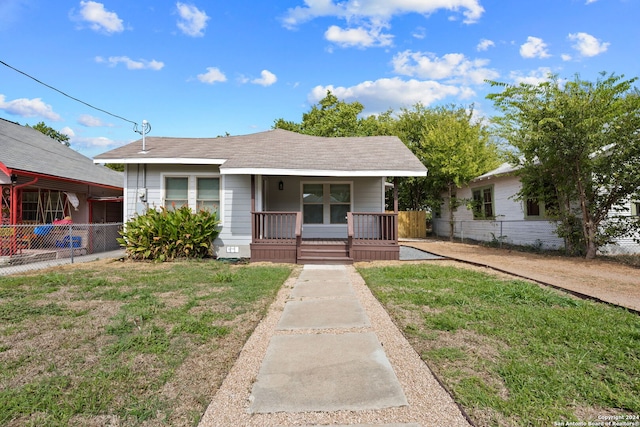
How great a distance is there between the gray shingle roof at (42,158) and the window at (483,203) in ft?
53.3

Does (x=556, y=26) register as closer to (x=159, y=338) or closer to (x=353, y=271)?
(x=353, y=271)

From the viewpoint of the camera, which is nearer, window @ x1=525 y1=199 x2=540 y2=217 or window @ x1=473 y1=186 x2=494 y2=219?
window @ x1=525 y1=199 x2=540 y2=217

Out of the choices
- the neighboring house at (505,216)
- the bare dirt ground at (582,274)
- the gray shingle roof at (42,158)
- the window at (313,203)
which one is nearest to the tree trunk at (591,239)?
the bare dirt ground at (582,274)

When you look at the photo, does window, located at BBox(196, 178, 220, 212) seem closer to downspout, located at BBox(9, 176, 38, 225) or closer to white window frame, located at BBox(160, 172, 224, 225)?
white window frame, located at BBox(160, 172, 224, 225)

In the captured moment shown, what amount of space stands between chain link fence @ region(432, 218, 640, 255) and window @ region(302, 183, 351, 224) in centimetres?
654

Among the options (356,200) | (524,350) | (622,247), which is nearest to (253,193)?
(356,200)

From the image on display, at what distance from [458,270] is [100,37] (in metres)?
13.2

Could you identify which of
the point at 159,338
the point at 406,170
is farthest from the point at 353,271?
the point at 159,338

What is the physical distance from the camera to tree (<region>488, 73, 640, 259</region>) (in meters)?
7.88

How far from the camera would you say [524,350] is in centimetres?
298

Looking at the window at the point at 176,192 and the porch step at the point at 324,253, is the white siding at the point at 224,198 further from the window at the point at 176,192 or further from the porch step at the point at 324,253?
the porch step at the point at 324,253

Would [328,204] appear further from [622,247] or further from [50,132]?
[50,132]

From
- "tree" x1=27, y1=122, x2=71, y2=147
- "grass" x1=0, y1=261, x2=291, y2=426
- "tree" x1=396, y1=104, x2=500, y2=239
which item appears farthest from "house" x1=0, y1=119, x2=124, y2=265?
"tree" x1=27, y1=122, x2=71, y2=147

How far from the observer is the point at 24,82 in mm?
9898
